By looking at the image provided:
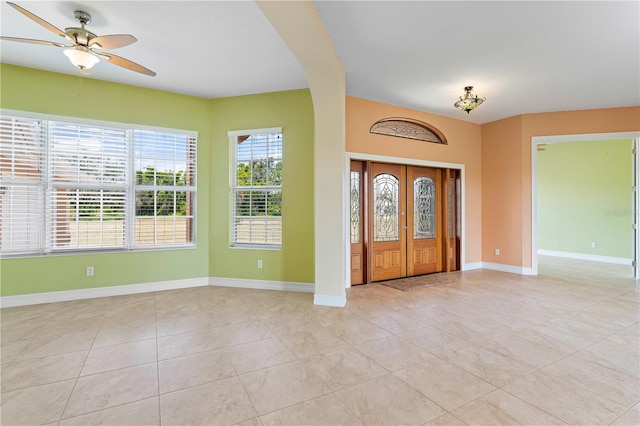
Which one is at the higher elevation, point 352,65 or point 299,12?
point 352,65

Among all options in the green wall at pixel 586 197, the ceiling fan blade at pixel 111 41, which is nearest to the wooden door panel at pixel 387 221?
the ceiling fan blade at pixel 111 41

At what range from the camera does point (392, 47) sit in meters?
3.11

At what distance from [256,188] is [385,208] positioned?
89.9 inches

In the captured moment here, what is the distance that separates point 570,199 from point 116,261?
9.76 m

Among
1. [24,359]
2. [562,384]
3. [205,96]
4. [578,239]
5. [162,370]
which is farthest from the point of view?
[578,239]

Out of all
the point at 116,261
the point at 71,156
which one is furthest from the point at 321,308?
the point at 71,156

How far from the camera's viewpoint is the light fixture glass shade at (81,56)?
2.50 m

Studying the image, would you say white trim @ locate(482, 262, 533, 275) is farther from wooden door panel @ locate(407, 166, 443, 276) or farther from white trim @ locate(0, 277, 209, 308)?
white trim @ locate(0, 277, 209, 308)

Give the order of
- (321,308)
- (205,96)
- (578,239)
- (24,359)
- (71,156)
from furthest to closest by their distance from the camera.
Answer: (578,239)
(205,96)
(71,156)
(321,308)
(24,359)

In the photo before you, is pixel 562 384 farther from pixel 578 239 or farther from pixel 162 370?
pixel 578 239

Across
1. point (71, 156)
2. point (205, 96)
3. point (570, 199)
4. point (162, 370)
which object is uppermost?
point (205, 96)

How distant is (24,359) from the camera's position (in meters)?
2.29

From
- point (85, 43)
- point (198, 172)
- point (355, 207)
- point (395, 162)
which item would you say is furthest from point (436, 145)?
point (85, 43)

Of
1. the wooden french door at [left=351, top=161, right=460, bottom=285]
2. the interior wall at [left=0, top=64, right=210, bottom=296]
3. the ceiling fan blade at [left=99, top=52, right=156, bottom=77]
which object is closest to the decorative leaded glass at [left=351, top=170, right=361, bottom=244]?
the wooden french door at [left=351, top=161, right=460, bottom=285]
